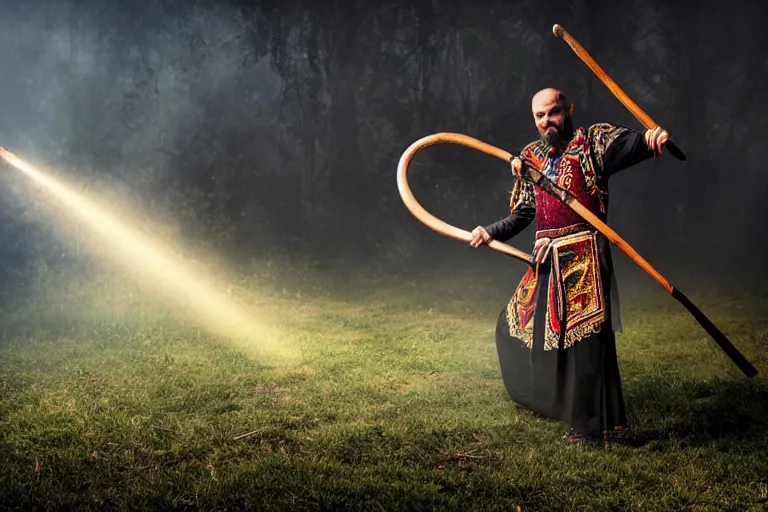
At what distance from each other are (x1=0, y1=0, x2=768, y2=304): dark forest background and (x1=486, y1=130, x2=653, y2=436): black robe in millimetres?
8279

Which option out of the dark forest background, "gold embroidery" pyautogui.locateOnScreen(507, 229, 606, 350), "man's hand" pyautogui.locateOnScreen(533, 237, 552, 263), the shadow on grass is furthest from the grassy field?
the dark forest background

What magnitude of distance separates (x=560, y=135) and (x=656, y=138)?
576 mm

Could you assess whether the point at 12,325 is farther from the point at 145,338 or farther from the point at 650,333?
the point at 650,333

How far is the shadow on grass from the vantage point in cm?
415

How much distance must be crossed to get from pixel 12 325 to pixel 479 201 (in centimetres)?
858

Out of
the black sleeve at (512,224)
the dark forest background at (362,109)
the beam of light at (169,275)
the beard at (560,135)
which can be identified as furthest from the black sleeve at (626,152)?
the dark forest background at (362,109)

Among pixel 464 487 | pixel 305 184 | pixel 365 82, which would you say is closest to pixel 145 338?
pixel 464 487

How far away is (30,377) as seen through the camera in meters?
5.73

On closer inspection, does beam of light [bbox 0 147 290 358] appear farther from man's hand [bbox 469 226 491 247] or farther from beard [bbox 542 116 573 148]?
beard [bbox 542 116 573 148]

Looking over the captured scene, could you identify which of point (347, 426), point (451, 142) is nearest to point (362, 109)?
point (451, 142)

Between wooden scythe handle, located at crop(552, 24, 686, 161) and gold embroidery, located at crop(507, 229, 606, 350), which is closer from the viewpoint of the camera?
wooden scythe handle, located at crop(552, 24, 686, 161)

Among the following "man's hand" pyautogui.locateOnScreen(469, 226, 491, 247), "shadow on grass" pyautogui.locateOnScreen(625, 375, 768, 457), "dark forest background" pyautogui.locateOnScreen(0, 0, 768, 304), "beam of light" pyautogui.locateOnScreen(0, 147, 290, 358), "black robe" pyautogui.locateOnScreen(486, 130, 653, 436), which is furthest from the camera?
"dark forest background" pyautogui.locateOnScreen(0, 0, 768, 304)

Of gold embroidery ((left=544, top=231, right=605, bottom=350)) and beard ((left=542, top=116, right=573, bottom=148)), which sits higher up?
beard ((left=542, top=116, right=573, bottom=148))

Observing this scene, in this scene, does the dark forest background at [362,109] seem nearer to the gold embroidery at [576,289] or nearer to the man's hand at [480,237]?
the man's hand at [480,237]
